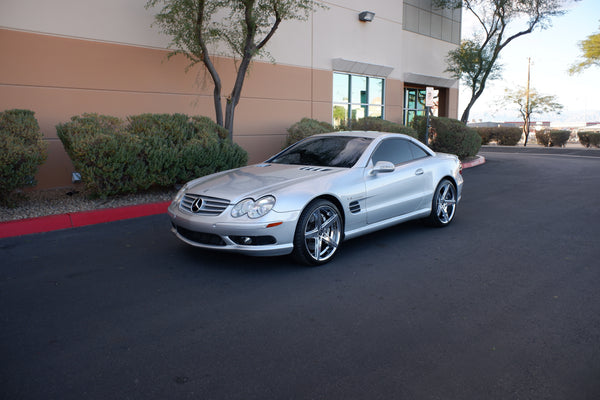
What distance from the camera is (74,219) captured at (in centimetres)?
724

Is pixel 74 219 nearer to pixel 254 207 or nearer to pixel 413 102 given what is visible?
pixel 254 207

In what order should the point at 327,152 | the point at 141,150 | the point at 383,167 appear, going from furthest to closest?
the point at 141,150
the point at 327,152
the point at 383,167

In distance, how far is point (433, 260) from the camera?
5355mm

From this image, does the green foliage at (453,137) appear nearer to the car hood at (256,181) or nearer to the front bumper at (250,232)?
the car hood at (256,181)

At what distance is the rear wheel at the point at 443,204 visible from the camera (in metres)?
6.80

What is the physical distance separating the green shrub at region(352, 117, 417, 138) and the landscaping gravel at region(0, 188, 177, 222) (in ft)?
24.4

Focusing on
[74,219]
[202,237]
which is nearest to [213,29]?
[74,219]

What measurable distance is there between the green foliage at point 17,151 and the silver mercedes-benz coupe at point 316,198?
309 cm

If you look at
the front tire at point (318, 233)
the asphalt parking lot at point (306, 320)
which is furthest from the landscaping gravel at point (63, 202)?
the front tire at point (318, 233)

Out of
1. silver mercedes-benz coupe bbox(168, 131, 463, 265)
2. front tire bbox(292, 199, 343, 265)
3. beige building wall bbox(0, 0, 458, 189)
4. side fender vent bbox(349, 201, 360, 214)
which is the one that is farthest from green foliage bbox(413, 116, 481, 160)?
front tire bbox(292, 199, 343, 265)

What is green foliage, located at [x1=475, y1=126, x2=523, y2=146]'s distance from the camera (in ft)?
106

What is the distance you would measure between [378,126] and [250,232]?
421 inches

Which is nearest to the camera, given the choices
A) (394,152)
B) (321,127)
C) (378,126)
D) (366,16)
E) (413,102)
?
(394,152)

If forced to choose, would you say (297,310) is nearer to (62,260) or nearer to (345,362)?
(345,362)
